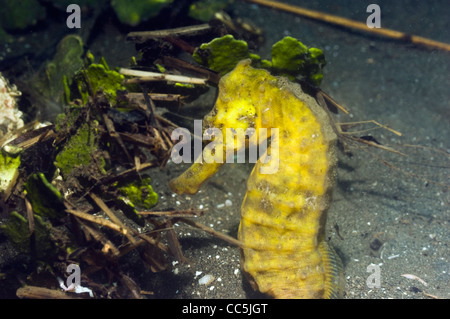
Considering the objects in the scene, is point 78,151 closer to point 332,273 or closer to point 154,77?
point 154,77

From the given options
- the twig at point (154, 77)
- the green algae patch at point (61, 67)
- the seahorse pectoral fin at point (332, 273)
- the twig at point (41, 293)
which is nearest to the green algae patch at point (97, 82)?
the twig at point (154, 77)

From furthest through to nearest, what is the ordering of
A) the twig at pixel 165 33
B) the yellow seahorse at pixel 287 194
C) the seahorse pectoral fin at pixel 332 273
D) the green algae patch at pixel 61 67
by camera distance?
1. the green algae patch at pixel 61 67
2. the twig at pixel 165 33
3. the seahorse pectoral fin at pixel 332 273
4. the yellow seahorse at pixel 287 194

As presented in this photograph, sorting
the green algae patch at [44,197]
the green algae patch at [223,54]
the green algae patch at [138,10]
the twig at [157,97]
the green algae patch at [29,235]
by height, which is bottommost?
the green algae patch at [29,235]

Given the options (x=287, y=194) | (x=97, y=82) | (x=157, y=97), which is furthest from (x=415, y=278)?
(x=97, y=82)

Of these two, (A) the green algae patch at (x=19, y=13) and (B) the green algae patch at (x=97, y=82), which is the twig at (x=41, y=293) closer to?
(B) the green algae patch at (x=97, y=82)

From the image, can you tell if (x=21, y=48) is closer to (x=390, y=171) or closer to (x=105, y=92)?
(x=105, y=92)

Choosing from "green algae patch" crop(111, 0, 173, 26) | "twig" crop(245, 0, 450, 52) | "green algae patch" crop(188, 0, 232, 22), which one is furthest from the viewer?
"twig" crop(245, 0, 450, 52)

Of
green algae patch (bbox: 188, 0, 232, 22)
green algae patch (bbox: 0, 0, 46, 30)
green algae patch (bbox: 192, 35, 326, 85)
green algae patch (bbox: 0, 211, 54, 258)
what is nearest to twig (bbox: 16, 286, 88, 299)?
green algae patch (bbox: 0, 211, 54, 258)

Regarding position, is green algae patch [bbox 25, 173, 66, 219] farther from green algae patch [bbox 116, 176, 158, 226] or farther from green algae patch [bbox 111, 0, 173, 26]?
green algae patch [bbox 111, 0, 173, 26]
